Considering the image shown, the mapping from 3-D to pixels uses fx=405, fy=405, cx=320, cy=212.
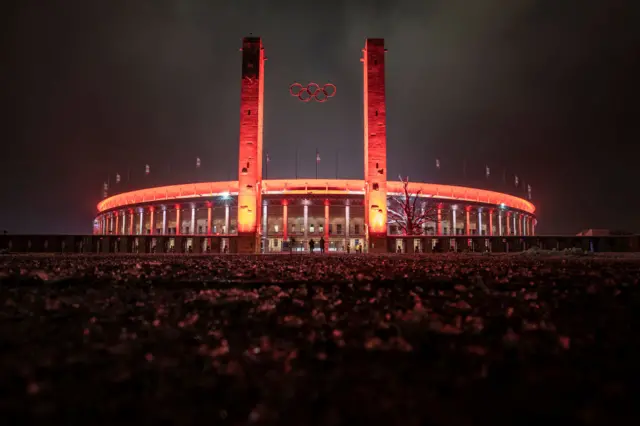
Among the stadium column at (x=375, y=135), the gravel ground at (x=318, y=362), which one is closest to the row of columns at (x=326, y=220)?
the stadium column at (x=375, y=135)

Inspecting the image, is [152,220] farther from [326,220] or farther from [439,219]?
[439,219]

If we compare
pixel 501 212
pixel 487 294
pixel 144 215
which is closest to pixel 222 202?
pixel 144 215

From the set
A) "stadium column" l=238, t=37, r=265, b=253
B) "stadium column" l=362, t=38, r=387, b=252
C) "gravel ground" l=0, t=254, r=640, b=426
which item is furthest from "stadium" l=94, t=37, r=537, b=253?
"gravel ground" l=0, t=254, r=640, b=426

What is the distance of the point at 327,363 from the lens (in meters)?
1.38

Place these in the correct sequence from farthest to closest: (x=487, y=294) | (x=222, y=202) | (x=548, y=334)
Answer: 1. (x=222, y=202)
2. (x=487, y=294)
3. (x=548, y=334)

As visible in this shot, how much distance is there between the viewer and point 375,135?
36.1 metres

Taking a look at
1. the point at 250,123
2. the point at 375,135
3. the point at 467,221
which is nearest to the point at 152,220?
the point at 250,123

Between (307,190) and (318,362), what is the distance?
64914 millimetres

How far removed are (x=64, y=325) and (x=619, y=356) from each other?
7.69 ft

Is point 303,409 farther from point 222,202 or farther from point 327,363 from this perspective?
point 222,202

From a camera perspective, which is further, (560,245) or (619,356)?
(560,245)

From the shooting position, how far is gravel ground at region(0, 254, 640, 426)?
0.94m

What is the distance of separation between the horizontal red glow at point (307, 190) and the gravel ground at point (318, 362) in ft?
206

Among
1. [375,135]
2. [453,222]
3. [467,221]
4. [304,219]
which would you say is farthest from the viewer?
[453,222]
